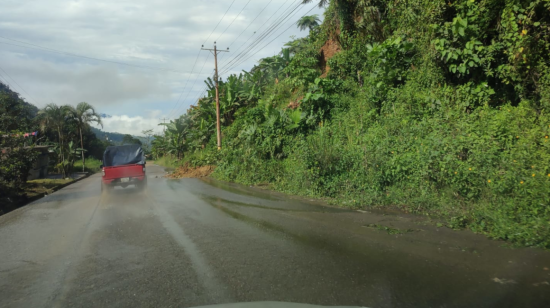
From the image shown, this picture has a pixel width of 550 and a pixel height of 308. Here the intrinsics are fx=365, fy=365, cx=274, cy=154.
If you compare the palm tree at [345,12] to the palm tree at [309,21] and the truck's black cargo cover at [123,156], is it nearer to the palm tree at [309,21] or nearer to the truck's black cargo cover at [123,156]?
the truck's black cargo cover at [123,156]

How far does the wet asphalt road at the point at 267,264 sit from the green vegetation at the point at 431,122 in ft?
3.96

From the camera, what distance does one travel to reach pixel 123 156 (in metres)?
18.3

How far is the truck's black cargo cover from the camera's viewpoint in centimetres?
1798

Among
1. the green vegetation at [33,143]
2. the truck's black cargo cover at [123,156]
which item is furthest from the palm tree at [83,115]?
the truck's black cargo cover at [123,156]

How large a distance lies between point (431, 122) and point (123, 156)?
1451 centimetres

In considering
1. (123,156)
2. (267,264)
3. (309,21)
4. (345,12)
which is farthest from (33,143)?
(309,21)

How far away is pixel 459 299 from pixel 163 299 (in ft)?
10.4

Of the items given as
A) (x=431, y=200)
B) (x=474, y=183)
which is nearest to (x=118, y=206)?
(x=431, y=200)

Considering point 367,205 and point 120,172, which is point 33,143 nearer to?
point 120,172

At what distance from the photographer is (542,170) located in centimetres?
630

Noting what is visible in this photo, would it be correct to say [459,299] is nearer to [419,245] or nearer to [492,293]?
[492,293]

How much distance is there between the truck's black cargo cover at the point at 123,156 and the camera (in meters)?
18.0

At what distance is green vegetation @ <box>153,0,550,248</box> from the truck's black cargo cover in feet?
17.1

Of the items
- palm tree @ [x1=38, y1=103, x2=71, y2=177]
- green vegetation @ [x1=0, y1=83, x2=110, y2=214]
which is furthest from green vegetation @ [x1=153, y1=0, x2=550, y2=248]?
palm tree @ [x1=38, y1=103, x2=71, y2=177]
